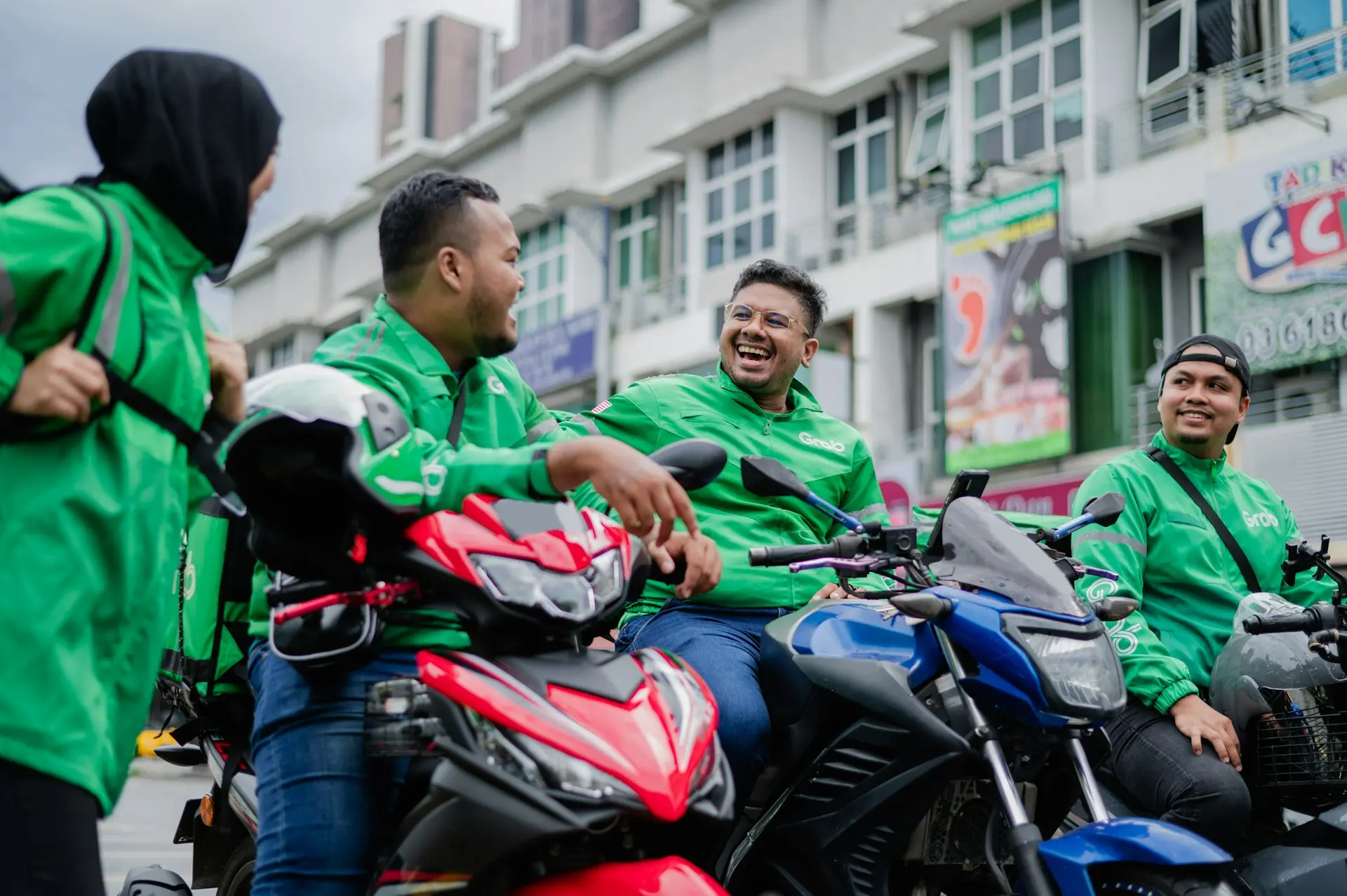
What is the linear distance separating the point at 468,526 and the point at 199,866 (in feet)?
6.32

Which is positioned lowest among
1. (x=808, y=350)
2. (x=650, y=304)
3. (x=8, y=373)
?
(x=8, y=373)

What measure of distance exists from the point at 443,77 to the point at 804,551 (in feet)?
146

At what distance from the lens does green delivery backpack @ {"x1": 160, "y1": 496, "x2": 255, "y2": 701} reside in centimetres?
376

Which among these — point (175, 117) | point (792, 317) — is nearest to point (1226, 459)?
point (792, 317)

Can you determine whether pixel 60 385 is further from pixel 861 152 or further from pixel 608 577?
pixel 861 152

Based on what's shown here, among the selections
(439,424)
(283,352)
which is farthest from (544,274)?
(439,424)

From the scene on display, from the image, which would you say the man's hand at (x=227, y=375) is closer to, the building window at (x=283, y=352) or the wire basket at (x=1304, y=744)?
the wire basket at (x=1304, y=744)

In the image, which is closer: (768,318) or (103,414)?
(103,414)

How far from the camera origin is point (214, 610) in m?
3.80

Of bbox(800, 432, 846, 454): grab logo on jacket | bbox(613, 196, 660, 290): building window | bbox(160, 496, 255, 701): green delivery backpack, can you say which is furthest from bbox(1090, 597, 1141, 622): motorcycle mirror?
bbox(613, 196, 660, 290): building window

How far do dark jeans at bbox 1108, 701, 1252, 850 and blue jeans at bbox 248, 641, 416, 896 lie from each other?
193cm

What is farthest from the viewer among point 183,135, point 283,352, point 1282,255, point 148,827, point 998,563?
point 283,352

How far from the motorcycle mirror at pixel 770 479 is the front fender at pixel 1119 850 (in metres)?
0.89

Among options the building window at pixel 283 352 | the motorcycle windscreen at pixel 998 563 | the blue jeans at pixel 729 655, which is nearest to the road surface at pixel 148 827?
the blue jeans at pixel 729 655
